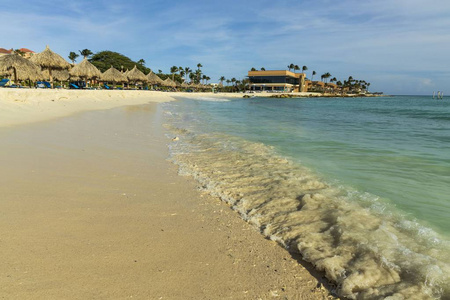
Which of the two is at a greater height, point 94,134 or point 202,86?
point 202,86

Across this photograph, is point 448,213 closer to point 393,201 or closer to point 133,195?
point 393,201

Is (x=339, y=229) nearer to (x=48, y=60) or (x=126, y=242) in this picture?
(x=126, y=242)

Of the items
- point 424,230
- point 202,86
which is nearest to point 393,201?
point 424,230

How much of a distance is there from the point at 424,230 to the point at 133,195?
154 inches

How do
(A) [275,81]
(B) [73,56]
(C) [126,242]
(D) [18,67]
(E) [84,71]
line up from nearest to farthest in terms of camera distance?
(C) [126,242] → (D) [18,67] → (E) [84,71] → (B) [73,56] → (A) [275,81]

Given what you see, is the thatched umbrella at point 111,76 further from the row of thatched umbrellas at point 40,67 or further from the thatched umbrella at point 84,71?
the thatched umbrella at point 84,71

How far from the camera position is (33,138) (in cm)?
703

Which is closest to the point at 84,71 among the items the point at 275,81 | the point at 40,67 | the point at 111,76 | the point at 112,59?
the point at 111,76

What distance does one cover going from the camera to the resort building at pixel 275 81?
340 ft

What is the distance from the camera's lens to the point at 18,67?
2523cm

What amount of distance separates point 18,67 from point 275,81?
92.7 m

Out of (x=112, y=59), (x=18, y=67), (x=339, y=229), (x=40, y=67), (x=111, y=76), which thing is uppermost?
(x=112, y=59)

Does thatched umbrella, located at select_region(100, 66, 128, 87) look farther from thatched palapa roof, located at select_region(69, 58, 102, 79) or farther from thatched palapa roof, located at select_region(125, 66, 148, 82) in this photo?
thatched palapa roof, located at select_region(69, 58, 102, 79)

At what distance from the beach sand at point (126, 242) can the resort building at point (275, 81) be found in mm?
105099
